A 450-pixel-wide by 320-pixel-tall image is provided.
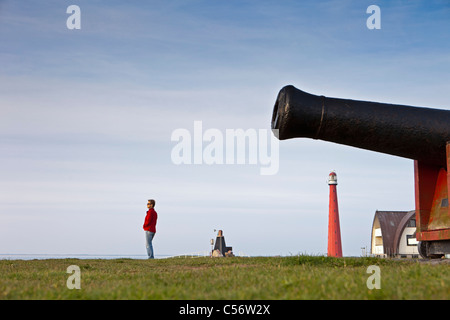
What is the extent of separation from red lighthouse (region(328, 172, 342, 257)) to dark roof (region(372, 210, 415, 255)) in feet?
54.1

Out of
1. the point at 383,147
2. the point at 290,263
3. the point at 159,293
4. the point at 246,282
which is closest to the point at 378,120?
the point at 383,147

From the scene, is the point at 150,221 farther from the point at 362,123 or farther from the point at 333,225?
the point at 333,225

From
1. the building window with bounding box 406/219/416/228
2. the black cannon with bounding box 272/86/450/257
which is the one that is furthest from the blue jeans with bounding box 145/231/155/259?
the building window with bounding box 406/219/416/228

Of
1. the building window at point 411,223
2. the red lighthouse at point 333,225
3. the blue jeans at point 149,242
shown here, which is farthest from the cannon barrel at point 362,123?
the building window at point 411,223

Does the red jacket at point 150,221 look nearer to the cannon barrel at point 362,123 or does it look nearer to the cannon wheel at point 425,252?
the cannon barrel at point 362,123

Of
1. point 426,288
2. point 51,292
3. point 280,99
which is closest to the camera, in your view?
point 426,288

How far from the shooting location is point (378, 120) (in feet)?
29.6

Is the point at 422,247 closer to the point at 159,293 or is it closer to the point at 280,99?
the point at 280,99

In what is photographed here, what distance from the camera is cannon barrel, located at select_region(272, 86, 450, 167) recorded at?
877cm

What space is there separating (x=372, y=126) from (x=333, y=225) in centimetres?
1625

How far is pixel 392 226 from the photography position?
41.3 meters

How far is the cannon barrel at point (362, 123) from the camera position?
8773mm

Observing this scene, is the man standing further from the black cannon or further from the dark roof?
the dark roof
